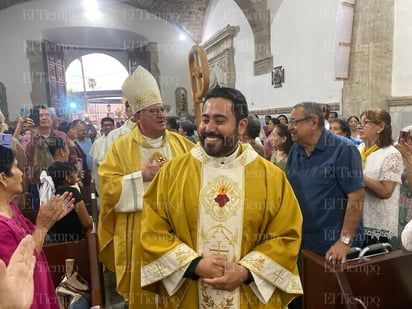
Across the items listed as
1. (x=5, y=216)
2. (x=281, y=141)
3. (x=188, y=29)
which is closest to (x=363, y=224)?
(x=281, y=141)

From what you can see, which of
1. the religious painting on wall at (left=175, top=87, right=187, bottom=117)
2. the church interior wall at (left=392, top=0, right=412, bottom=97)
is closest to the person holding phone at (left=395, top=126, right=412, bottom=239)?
the church interior wall at (left=392, top=0, right=412, bottom=97)

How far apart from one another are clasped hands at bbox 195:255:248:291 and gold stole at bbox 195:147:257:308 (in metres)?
0.10

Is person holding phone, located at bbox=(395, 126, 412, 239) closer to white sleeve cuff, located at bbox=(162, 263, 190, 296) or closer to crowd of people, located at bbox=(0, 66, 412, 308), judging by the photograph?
crowd of people, located at bbox=(0, 66, 412, 308)

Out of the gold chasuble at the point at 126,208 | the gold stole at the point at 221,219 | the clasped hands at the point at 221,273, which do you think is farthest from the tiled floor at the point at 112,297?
the clasped hands at the point at 221,273

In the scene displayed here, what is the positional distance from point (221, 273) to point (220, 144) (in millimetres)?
611

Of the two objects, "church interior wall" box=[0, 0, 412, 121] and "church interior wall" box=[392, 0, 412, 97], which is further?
"church interior wall" box=[0, 0, 412, 121]

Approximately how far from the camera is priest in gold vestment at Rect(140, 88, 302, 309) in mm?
Answer: 1574

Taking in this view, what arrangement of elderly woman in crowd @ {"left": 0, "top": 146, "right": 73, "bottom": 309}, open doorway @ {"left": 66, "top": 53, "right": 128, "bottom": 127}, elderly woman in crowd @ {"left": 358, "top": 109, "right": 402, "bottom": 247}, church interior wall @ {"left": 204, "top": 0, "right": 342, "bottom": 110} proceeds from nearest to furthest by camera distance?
elderly woman in crowd @ {"left": 0, "top": 146, "right": 73, "bottom": 309} → elderly woman in crowd @ {"left": 358, "top": 109, "right": 402, "bottom": 247} → church interior wall @ {"left": 204, "top": 0, "right": 342, "bottom": 110} → open doorway @ {"left": 66, "top": 53, "right": 128, "bottom": 127}

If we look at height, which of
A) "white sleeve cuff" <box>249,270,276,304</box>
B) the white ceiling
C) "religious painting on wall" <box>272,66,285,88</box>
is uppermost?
the white ceiling

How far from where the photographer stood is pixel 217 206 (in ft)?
5.53

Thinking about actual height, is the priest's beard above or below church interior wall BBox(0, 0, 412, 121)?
below

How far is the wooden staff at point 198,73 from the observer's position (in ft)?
7.91

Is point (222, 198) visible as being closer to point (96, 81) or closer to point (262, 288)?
point (262, 288)

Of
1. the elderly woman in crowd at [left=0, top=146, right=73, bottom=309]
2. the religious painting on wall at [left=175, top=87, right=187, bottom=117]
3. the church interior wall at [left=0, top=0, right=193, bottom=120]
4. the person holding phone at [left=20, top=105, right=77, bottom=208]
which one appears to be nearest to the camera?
the elderly woman in crowd at [left=0, top=146, right=73, bottom=309]
